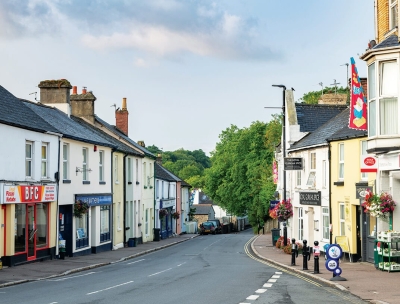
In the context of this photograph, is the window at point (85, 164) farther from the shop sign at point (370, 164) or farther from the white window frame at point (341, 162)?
the shop sign at point (370, 164)

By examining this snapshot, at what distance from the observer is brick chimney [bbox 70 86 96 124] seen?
4681 centimetres

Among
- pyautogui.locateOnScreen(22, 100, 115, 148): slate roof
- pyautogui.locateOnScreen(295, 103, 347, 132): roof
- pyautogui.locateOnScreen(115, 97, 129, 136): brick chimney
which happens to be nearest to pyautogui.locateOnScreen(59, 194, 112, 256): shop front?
pyautogui.locateOnScreen(22, 100, 115, 148): slate roof

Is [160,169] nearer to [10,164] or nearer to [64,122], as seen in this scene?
[64,122]

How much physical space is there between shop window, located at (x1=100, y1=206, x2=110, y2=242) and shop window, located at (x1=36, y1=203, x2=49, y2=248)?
28.7 feet

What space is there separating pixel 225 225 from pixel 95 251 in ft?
205

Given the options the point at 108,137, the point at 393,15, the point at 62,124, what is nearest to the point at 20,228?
the point at 62,124

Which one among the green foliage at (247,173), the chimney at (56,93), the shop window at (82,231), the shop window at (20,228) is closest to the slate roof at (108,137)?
the chimney at (56,93)

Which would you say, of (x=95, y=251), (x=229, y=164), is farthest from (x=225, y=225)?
(x=95, y=251)

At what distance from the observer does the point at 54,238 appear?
104 feet

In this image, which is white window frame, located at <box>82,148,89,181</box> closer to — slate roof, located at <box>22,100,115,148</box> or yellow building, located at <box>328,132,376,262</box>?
slate roof, located at <box>22,100,115,148</box>

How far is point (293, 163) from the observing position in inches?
1407

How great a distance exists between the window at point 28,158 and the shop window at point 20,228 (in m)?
1.58

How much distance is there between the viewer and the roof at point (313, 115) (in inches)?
1655

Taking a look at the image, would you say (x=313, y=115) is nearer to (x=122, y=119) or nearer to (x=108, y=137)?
(x=108, y=137)
